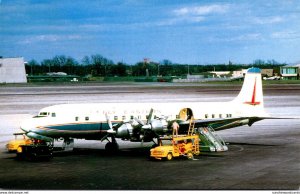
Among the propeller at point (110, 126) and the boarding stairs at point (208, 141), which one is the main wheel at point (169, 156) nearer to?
the boarding stairs at point (208, 141)

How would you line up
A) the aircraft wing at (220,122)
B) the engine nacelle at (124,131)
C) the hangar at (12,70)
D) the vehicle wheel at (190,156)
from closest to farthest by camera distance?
the vehicle wheel at (190,156)
the engine nacelle at (124,131)
the aircraft wing at (220,122)
the hangar at (12,70)

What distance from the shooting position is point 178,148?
33.8 m

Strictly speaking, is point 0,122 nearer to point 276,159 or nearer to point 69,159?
point 69,159

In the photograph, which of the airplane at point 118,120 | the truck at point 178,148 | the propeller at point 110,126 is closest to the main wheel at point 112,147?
the airplane at point 118,120

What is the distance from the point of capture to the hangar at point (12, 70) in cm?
16231

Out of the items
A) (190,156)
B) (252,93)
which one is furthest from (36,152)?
(252,93)

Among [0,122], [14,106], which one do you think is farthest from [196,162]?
[14,106]

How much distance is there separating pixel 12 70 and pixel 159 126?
5977 inches

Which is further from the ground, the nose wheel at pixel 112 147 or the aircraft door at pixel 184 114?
the aircraft door at pixel 184 114

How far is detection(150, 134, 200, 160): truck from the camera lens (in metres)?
32.9

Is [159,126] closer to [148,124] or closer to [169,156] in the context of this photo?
[148,124]

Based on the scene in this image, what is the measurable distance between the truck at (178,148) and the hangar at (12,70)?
136m

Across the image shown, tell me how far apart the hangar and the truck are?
13583 cm

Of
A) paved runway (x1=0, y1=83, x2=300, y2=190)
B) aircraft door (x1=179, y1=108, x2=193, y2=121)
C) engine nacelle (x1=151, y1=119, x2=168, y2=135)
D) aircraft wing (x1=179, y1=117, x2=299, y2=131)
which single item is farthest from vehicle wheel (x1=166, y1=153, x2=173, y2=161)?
aircraft door (x1=179, y1=108, x2=193, y2=121)
